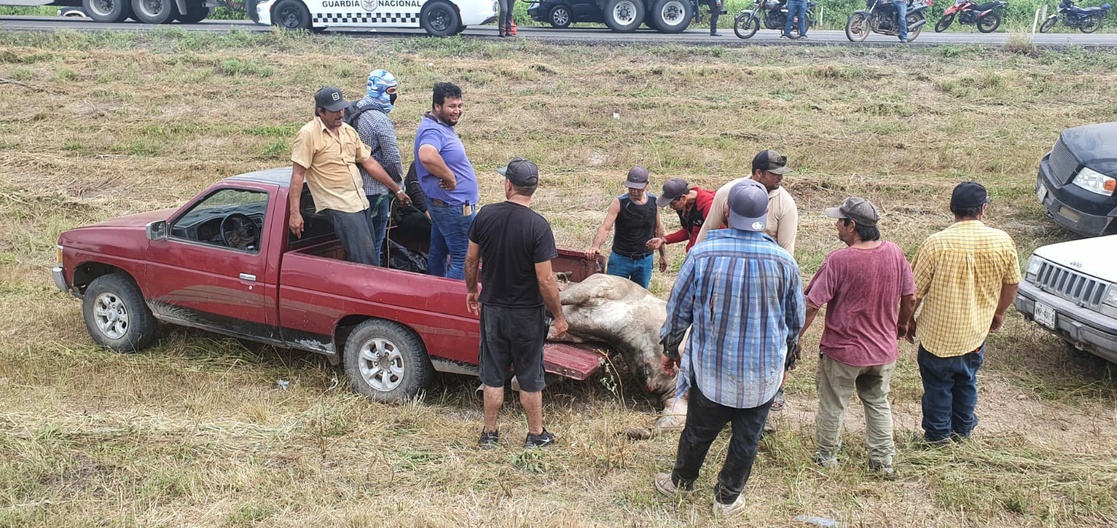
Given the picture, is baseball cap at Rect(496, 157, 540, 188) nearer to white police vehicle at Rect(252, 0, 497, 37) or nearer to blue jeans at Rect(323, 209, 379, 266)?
blue jeans at Rect(323, 209, 379, 266)

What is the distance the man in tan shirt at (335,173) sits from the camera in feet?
17.7

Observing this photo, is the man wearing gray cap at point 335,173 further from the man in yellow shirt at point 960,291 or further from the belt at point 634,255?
the man in yellow shirt at point 960,291

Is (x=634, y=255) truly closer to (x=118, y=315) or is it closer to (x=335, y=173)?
(x=335, y=173)

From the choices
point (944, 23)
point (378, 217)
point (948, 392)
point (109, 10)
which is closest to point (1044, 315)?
A: point (948, 392)

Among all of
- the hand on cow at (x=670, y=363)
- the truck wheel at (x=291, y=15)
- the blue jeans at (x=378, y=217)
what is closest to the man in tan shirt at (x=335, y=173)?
the blue jeans at (x=378, y=217)

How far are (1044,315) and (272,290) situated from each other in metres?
5.13

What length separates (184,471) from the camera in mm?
4105

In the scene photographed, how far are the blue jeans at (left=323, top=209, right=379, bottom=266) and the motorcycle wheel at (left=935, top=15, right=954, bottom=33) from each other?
21494 millimetres

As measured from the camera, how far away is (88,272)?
254 inches

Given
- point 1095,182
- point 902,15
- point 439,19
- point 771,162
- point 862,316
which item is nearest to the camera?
point 862,316

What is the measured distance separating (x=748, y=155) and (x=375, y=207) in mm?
7817

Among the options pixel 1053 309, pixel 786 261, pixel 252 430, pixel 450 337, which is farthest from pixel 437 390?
pixel 1053 309

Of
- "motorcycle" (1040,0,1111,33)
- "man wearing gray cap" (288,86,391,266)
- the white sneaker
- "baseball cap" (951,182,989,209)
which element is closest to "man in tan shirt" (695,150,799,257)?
"baseball cap" (951,182,989,209)

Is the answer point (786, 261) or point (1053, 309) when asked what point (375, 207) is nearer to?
point (786, 261)
